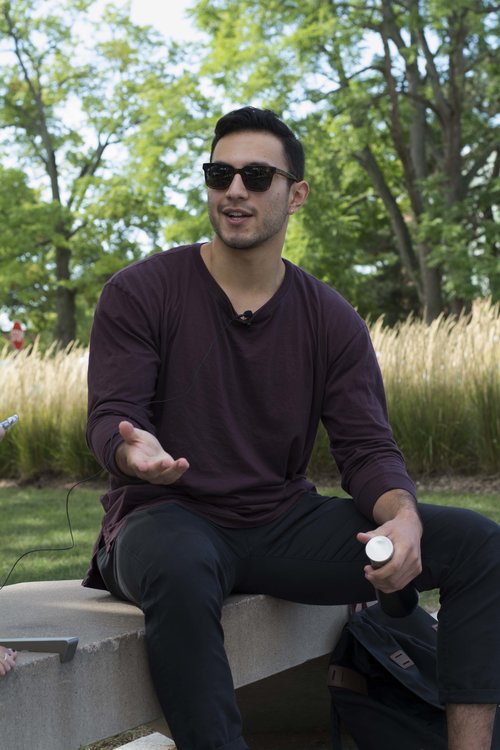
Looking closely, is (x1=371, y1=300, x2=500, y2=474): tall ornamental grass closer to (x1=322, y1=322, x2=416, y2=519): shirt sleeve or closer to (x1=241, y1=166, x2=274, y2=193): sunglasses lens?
(x1=322, y1=322, x2=416, y2=519): shirt sleeve

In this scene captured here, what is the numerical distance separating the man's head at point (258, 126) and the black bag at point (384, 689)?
1257 mm

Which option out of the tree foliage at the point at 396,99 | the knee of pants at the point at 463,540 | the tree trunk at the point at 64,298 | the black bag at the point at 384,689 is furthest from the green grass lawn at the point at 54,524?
the tree trunk at the point at 64,298

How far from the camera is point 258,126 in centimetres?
289

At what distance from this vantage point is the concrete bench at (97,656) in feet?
6.69

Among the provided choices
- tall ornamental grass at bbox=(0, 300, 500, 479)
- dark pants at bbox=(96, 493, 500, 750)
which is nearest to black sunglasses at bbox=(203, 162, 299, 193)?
dark pants at bbox=(96, 493, 500, 750)

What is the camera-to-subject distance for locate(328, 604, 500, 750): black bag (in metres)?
2.66

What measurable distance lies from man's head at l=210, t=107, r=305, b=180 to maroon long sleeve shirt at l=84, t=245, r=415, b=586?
0.33 m

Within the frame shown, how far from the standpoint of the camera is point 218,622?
7.13 ft

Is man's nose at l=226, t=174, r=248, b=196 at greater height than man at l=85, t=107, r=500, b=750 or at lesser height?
greater

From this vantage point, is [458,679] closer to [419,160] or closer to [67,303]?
[419,160]

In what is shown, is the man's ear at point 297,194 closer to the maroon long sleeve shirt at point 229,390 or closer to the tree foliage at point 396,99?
the maroon long sleeve shirt at point 229,390

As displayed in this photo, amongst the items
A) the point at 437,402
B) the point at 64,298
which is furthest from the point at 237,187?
the point at 64,298

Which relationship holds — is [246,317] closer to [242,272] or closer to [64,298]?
[242,272]

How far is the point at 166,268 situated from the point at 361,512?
2.57 feet
